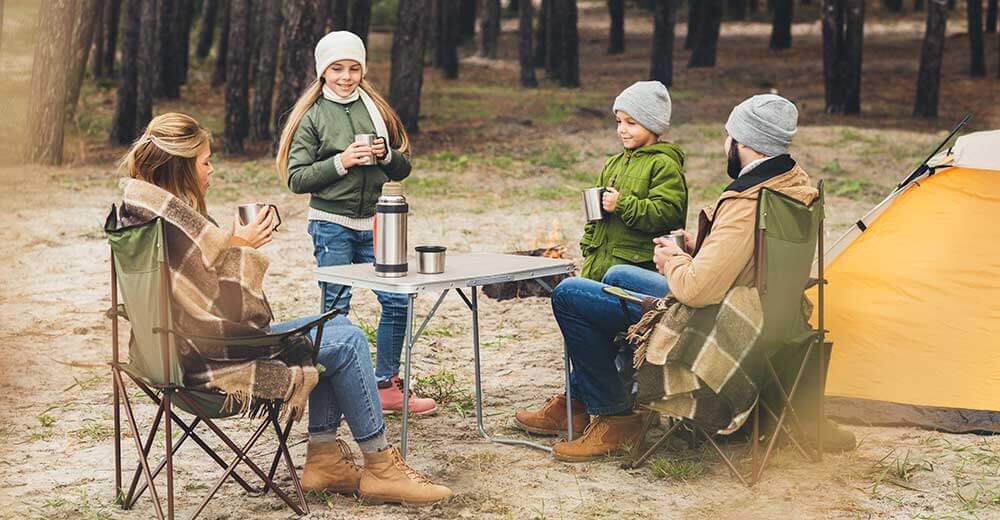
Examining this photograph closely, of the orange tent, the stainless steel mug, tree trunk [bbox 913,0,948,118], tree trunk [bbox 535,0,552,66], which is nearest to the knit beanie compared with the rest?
the stainless steel mug

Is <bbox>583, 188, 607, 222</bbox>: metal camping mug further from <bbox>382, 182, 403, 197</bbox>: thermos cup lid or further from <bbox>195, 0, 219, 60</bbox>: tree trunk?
<bbox>195, 0, 219, 60</bbox>: tree trunk

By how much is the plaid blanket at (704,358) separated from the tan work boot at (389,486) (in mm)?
884

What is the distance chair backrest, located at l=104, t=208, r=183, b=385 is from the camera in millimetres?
3420

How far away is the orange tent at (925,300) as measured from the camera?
517 cm

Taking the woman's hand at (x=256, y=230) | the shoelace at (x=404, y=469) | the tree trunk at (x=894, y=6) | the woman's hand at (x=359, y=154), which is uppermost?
the tree trunk at (x=894, y=6)

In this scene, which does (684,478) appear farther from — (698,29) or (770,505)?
(698,29)

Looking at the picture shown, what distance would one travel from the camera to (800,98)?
22000mm

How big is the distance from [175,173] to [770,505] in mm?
2339

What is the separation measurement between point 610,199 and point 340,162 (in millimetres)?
1159

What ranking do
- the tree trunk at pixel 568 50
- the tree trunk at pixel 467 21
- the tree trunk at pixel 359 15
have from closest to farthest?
the tree trunk at pixel 359 15 < the tree trunk at pixel 568 50 < the tree trunk at pixel 467 21

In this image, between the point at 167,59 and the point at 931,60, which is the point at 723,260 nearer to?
the point at 931,60

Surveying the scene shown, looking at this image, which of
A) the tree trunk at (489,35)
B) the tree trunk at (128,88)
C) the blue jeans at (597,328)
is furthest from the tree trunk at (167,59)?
the blue jeans at (597,328)

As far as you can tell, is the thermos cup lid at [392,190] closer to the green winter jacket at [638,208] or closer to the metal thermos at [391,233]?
the metal thermos at [391,233]

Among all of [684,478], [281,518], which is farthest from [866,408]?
[281,518]
